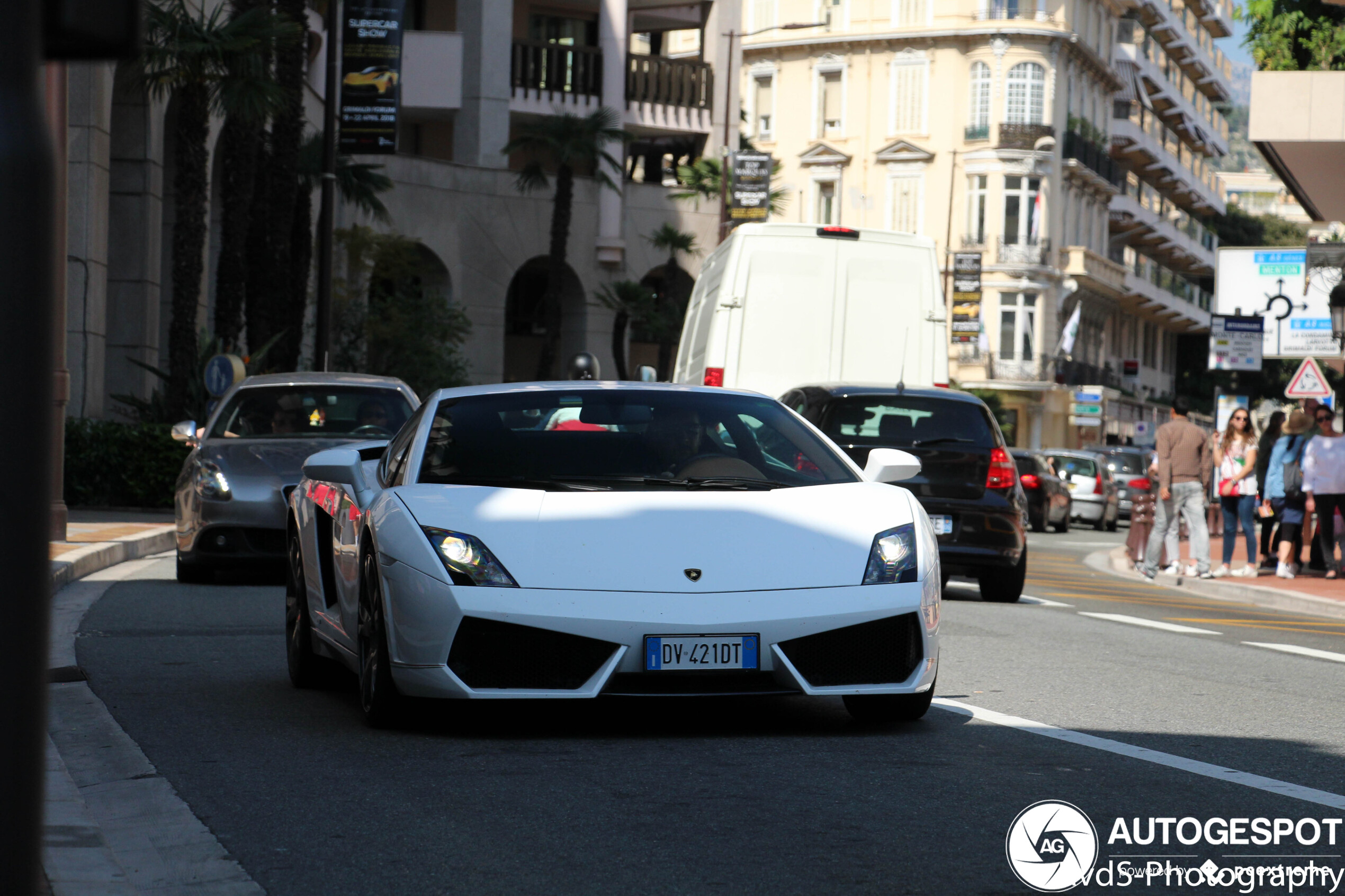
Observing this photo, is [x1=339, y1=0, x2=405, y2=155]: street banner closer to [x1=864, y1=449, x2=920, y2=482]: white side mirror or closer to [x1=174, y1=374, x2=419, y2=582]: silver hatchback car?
[x1=174, y1=374, x2=419, y2=582]: silver hatchback car

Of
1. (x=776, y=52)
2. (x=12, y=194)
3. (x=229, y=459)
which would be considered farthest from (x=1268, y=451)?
(x=776, y=52)

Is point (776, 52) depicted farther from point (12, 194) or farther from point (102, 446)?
point (12, 194)

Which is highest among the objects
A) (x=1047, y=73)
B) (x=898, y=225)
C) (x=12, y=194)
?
(x=1047, y=73)

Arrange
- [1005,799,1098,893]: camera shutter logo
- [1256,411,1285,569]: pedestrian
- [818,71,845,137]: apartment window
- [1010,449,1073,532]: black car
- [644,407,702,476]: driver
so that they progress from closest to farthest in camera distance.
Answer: [1005,799,1098,893]: camera shutter logo
[644,407,702,476]: driver
[1256,411,1285,569]: pedestrian
[1010,449,1073,532]: black car
[818,71,845,137]: apartment window

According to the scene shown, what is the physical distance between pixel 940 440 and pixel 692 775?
9203 millimetres

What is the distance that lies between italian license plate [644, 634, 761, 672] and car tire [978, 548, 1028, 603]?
8796mm

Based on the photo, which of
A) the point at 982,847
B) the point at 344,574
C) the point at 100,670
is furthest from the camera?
the point at 100,670

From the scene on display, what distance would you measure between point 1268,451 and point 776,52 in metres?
55.9

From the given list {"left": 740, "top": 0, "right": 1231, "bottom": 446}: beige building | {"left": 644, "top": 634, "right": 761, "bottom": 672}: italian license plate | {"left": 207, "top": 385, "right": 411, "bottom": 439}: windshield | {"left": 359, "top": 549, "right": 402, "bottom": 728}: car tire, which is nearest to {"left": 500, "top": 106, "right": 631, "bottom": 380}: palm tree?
{"left": 740, "top": 0, "right": 1231, "bottom": 446}: beige building

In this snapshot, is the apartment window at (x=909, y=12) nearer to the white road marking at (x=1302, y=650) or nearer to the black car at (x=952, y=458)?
the black car at (x=952, y=458)

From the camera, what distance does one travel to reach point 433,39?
50.0 metres

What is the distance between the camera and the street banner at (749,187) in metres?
49.3

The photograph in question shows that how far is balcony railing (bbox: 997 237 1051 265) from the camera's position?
72188 mm

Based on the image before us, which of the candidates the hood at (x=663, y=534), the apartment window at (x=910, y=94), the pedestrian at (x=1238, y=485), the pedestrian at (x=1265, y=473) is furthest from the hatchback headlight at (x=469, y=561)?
the apartment window at (x=910, y=94)
